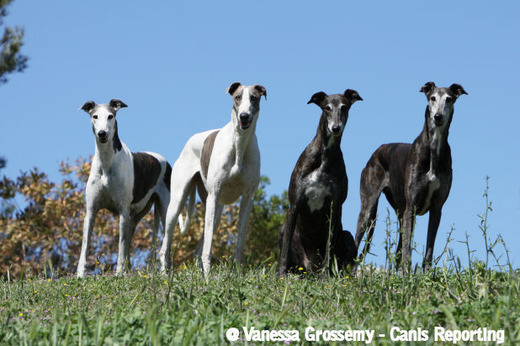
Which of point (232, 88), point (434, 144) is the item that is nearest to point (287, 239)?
point (232, 88)

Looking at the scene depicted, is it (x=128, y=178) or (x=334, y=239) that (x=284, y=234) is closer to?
(x=334, y=239)

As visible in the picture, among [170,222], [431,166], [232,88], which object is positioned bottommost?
[170,222]

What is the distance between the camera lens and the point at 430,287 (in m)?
6.23

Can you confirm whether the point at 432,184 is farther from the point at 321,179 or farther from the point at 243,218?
the point at 243,218

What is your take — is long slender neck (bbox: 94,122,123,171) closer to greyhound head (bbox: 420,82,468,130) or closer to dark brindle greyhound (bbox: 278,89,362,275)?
dark brindle greyhound (bbox: 278,89,362,275)

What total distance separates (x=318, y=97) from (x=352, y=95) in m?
0.50

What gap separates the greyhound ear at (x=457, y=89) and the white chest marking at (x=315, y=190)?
93.6 inches

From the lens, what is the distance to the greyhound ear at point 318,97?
27.7 feet

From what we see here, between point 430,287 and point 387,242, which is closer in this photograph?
point 387,242

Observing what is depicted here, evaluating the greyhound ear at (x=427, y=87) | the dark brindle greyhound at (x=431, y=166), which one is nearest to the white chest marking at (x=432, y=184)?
the dark brindle greyhound at (x=431, y=166)

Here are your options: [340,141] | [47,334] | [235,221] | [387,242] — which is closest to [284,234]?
[340,141]

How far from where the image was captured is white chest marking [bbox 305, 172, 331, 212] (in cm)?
826

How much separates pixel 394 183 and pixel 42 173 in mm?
10914

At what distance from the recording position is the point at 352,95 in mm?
8695
